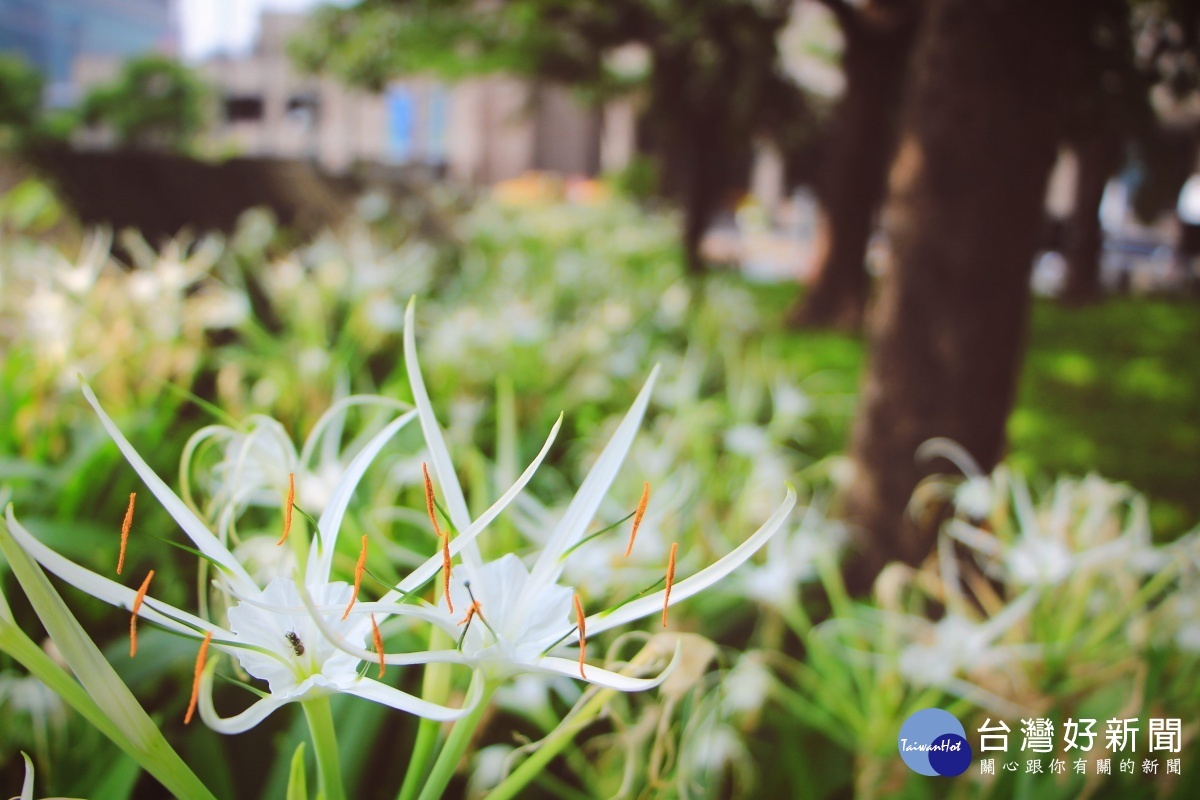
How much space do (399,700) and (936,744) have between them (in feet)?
1.60

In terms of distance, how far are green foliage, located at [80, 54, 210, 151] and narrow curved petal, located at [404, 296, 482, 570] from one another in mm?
10215

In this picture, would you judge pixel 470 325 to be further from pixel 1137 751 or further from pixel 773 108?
pixel 773 108

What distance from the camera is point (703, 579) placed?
1.22ft

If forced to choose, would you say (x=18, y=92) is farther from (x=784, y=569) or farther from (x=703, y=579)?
(x=703, y=579)

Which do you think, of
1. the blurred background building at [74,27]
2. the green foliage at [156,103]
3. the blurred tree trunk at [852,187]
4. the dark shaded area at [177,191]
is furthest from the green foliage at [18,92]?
the blurred tree trunk at [852,187]

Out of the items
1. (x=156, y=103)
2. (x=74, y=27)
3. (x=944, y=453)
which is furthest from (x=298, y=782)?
(x=156, y=103)

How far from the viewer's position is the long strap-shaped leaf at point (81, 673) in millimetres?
310

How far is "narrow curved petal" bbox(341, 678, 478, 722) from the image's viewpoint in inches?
13.6

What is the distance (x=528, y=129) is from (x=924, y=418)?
8.22 m

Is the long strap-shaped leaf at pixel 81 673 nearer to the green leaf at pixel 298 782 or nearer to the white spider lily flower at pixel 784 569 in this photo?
the green leaf at pixel 298 782

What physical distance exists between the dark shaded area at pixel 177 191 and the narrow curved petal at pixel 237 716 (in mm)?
2334

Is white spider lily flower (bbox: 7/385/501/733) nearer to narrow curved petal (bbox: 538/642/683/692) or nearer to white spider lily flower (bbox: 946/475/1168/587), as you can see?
narrow curved petal (bbox: 538/642/683/692)

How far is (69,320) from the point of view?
1.27 metres

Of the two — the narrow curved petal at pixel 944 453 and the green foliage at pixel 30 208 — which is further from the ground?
the green foliage at pixel 30 208
